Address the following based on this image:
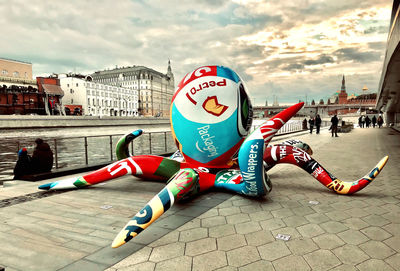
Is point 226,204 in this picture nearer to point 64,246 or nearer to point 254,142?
point 254,142

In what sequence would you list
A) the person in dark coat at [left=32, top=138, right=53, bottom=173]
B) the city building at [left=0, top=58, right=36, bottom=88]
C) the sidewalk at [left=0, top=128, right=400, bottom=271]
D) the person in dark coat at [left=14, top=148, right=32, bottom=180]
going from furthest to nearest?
the city building at [left=0, top=58, right=36, bottom=88], the person in dark coat at [left=32, top=138, right=53, bottom=173], the person in dark coat at [left=14, top=148, right=32, bottom=180], the sidewalk at [left=0, top=128, right=400, bottom=271]

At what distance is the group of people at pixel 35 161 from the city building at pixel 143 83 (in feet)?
321

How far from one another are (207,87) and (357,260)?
3.37m

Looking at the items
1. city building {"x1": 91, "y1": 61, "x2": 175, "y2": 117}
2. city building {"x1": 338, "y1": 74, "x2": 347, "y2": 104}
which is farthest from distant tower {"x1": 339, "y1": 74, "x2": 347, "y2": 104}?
city building {"x1": 91, "y1": 61, "x2": 175, "y2": 117}

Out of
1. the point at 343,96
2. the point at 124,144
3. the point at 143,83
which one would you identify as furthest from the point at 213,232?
the point at 343,96

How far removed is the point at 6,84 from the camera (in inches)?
2168

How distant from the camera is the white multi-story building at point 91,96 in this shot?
70938mm

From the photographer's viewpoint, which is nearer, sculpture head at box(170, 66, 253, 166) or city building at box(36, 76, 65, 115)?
sculpture head at box(170, 66, 253, 166)

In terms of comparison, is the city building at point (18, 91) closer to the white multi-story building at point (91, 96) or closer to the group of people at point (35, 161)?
the white multi-story building at point (91, 96)

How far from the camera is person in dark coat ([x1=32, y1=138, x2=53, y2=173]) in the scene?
6895 mm

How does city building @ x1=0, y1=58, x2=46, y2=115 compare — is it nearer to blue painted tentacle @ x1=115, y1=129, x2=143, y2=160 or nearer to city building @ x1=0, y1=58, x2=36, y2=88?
city building @ x1=0, y1=58, x2=36, y2=88

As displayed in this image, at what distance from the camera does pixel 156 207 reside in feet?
10.5

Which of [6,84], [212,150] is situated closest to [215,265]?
[212,150]

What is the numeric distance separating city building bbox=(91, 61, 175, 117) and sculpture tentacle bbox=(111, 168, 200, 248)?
333 ft
